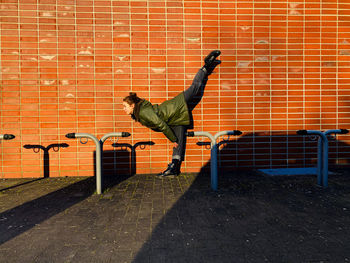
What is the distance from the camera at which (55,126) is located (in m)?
4.29

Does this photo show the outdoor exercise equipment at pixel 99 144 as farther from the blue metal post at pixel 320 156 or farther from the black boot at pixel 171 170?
the blue metal post at pixel 320 156

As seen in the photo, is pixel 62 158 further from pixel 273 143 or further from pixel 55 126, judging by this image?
pixel 273 143

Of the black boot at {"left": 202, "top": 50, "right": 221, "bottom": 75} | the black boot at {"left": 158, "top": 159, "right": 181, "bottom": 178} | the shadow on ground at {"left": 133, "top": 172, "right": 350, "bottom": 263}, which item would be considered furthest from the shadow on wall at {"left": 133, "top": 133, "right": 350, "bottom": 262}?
the black boot at {"left": 202, "top": 50, "right": 221, "bottom": 75}

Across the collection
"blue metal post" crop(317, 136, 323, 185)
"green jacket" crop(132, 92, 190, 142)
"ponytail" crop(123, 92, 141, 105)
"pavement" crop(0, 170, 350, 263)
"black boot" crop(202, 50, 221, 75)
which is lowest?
"pavement" crop(0, 170, 350, 263)

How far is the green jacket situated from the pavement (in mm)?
1027

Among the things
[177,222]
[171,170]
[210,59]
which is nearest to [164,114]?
[171,170]

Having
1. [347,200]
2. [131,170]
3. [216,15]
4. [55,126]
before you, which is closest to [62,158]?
[55,126]

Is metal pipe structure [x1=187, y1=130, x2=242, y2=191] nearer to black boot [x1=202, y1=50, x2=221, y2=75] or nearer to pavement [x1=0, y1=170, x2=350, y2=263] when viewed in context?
pavement [x1=0, y1=170, x2=350, y2=263]

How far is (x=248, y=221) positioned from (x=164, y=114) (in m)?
2.33

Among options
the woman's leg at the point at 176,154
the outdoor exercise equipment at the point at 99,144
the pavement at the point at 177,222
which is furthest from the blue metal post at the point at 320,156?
the outdoor exercise equipment at the point at 99,144

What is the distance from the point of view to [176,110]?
3961 millimetres

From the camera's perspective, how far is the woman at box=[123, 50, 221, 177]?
12.0 ft

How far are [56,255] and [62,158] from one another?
2.96 metres

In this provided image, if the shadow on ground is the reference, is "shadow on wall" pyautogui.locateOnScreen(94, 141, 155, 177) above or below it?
above
